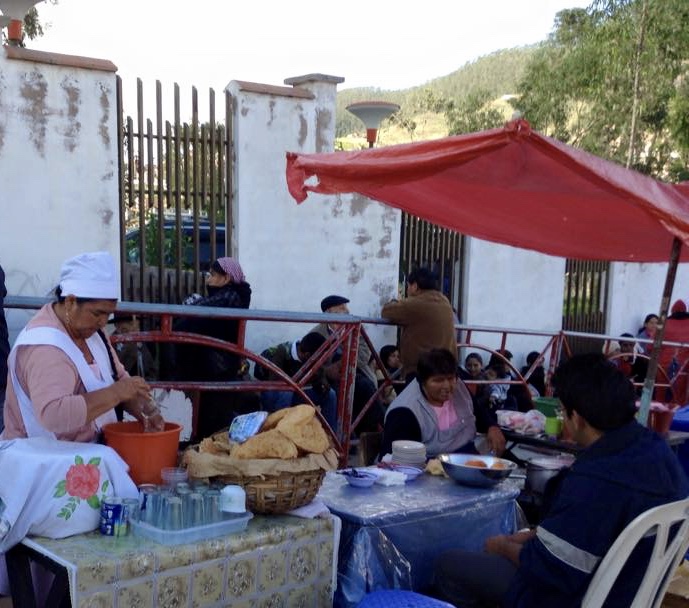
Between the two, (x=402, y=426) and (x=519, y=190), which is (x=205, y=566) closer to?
(x=402, y=426)

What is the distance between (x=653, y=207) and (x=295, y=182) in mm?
1457

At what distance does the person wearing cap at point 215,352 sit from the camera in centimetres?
557

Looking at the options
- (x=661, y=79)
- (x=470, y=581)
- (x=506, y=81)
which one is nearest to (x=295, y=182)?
(x=470, y=581)

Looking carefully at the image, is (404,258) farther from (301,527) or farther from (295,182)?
(301,527)

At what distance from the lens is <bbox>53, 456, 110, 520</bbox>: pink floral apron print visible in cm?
243

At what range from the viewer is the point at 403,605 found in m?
2.67

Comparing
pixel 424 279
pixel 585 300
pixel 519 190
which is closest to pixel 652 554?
pixel 519 190

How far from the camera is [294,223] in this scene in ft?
26.7

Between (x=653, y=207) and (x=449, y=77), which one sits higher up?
(x=449, y=77)

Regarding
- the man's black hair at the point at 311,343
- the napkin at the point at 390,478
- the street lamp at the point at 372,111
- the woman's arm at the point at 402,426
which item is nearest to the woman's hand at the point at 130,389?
the napkin at the point at 390,478

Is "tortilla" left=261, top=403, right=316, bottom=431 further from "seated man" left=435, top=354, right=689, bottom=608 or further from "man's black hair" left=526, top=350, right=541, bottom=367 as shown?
"man's black hair" left=526, top=350, right=541, bottom=367

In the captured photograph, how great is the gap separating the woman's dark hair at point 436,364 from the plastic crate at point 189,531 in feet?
5.81

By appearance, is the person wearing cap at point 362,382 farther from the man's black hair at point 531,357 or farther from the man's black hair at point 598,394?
the man's black hair at point 531,357

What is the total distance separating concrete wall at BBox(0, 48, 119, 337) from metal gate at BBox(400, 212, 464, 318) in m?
3.62
